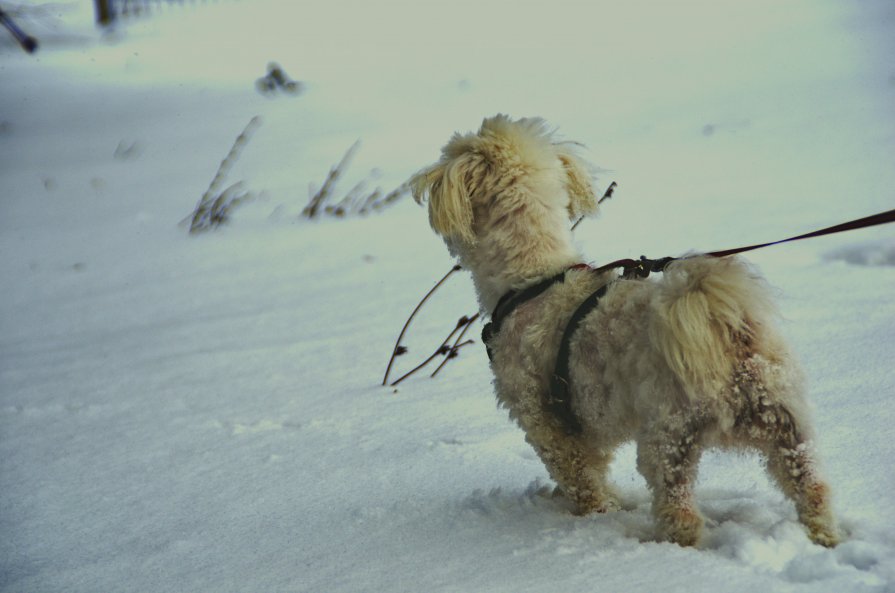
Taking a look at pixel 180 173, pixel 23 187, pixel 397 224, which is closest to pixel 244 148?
pixel 180 173

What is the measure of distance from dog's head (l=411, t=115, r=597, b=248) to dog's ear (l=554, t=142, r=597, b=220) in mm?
59

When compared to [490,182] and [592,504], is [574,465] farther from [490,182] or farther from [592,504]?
[490,182]

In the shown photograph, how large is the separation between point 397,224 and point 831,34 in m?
7.60

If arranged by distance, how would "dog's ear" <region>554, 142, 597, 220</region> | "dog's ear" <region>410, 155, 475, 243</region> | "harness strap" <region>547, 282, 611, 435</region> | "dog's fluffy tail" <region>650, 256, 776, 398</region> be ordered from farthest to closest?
"dog's ear" <region>554, 142, 597, 220</region>, "dog's ear" <region>410, 155, 475, 243</region>, "harness strap" <region>547, 282, 611, 435</region>, "dog's fluffy tail" <region>650, 256, 776, 398</region>

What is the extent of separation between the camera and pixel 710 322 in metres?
2.24

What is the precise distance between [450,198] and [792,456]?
53.6 inches

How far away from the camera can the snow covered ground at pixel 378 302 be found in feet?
8.87

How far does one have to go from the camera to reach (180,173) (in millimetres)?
10414

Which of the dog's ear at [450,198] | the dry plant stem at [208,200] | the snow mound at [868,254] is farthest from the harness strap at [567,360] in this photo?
the dry plant stem at [208,200]

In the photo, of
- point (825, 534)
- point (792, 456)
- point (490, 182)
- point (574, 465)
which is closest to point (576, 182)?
point (490, 182)

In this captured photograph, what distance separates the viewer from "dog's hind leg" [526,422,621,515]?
2.80 meters

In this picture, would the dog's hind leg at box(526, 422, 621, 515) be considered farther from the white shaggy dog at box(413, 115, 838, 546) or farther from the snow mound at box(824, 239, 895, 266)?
the snow mound at box(824, 239, 895, 266)

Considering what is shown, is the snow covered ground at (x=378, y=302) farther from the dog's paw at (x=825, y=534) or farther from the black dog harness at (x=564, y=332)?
the black dog harness at (x=564, y=332)

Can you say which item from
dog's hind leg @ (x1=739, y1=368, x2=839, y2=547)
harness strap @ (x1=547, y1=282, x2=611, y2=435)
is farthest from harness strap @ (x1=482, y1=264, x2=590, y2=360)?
dog's hind leg @ (x1=739, y1=368, x2=839, y2=547)
